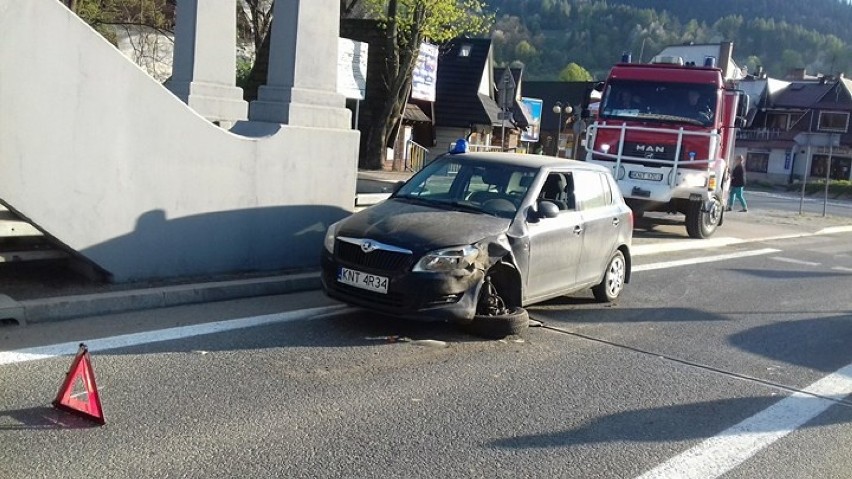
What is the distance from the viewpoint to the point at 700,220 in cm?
1692

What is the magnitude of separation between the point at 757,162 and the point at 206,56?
65625mm

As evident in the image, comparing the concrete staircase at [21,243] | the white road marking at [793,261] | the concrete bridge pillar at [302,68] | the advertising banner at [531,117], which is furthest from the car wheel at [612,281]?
the advertising banner at [531,117]

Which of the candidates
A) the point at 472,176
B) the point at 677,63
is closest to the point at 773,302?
the point at 472,176

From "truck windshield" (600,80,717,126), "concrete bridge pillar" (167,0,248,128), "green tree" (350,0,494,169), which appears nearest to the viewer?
"concrete bridge pillar" (167,0,248,128)

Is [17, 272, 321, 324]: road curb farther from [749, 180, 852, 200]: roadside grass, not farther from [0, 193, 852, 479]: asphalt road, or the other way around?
[749, 180, 852, 200]: roadside grass

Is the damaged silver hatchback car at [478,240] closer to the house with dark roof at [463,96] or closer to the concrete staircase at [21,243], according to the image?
the concrete staircase at [21,243]

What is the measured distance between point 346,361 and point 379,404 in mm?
982

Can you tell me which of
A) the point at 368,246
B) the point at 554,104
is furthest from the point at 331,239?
the point at 554,104

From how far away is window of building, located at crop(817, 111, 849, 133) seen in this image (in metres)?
64.5

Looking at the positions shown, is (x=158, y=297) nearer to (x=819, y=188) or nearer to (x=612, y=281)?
(x=612, y=281)

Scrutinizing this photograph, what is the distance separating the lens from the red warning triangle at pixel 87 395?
15.3ft

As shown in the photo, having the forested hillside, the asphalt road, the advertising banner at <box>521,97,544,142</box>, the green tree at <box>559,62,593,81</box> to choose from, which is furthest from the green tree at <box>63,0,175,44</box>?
the forested hillside

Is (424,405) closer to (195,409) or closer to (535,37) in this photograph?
(195,409)

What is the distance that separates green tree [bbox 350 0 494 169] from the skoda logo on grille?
21080 millimetres
